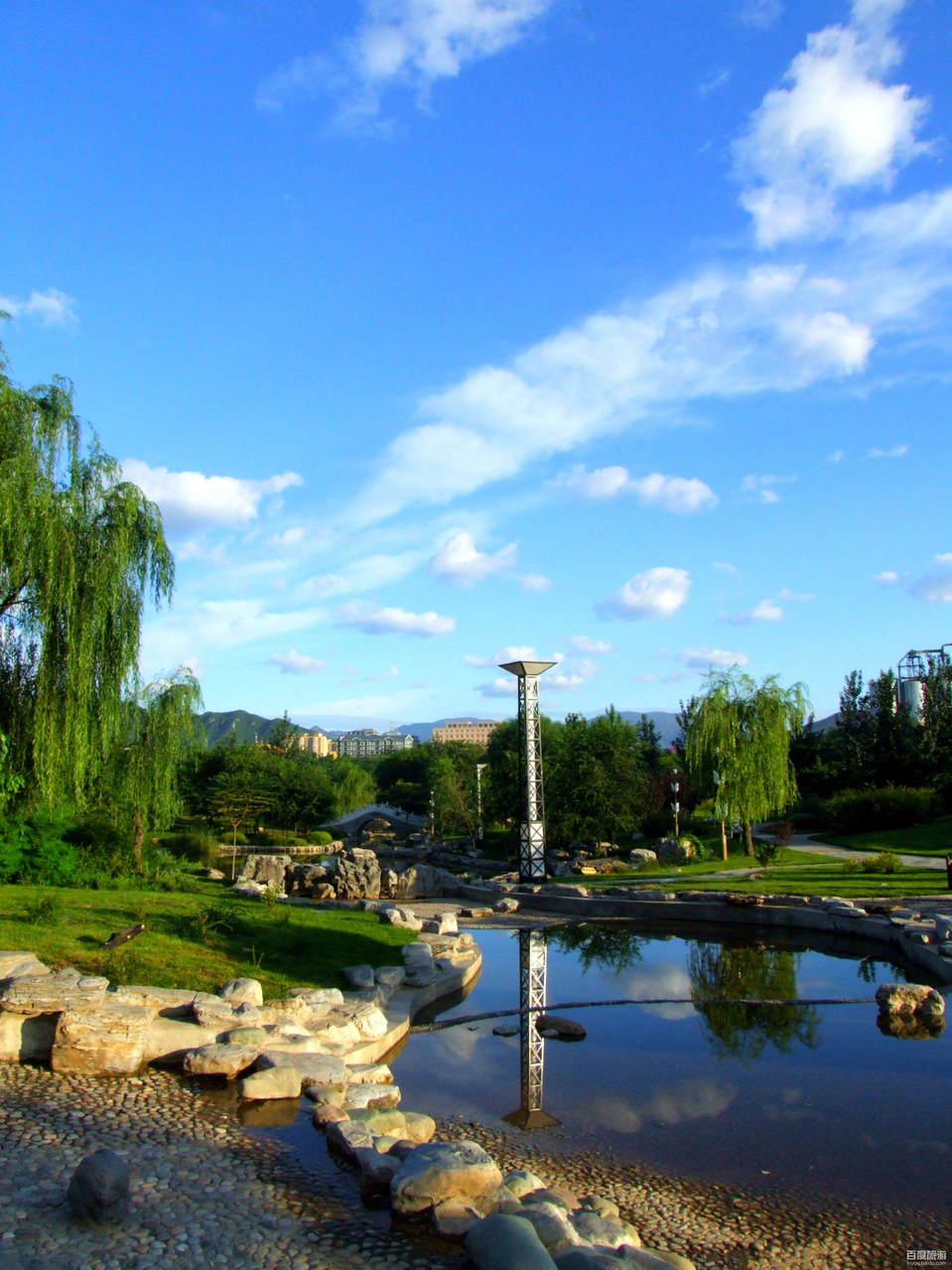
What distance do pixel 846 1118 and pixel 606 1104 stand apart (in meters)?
2.06

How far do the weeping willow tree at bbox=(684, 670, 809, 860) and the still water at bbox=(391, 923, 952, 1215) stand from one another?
12858 mm

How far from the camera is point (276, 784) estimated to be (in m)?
51.2

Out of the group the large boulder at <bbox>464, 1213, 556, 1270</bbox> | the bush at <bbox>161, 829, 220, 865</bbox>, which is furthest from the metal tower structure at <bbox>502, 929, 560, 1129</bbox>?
the bush at <bbox>161, 829, 220, 865</bbox>

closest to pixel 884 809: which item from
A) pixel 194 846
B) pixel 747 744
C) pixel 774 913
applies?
pixel 747 744

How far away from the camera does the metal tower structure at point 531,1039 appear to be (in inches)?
317

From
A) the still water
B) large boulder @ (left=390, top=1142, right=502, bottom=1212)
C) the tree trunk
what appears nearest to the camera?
large boulder @ (left=390, top=1142, right=502, bottom=1212)

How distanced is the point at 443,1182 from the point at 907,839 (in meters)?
28.7

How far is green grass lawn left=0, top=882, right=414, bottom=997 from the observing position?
1050 centimetres

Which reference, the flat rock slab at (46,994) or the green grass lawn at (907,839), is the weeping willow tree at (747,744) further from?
the flat rock slab at (46,994)

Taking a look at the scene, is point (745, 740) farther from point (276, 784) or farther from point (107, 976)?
point (276, 784)

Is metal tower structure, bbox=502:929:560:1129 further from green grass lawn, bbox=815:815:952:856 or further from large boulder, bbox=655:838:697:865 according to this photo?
green grass lawn, bbox=815:815:952:856

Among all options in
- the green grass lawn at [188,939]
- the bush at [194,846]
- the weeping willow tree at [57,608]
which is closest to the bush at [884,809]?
the bush at [194,846]

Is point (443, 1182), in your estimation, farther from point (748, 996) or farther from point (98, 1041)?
point (748, 996)

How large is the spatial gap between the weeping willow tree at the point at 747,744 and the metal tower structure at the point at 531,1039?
11263 mm
